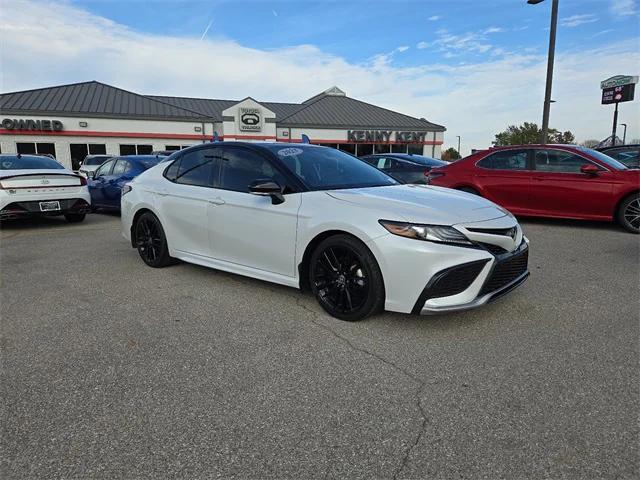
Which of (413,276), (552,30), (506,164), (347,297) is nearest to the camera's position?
(413,276)

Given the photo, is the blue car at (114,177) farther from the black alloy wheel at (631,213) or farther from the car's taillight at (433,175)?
the black alloy wheel at (631,213)

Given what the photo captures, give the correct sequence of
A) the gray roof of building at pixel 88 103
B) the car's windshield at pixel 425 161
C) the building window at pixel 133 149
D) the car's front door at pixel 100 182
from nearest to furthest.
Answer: the car's front door at pixel 100 182 → the car's windshield at pixel 425 161 → the gray roof of building at pixel 88 103 → the building window at pixel 133 149

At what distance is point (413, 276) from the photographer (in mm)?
3197

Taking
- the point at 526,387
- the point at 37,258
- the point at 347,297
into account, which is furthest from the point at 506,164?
the point at 37,258

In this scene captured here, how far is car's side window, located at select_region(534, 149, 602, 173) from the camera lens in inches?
298

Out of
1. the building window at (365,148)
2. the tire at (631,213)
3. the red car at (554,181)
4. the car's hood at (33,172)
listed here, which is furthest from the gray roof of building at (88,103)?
the tire at (631,213)

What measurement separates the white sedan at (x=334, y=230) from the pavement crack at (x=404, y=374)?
0.58 feet

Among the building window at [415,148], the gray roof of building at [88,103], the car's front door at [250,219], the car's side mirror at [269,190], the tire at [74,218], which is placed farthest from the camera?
the building window at [415,148]

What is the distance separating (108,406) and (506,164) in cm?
777

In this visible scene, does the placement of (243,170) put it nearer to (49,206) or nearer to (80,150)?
(49,206)

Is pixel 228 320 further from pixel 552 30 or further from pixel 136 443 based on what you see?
pixel 552 30

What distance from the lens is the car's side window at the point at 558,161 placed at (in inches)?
298

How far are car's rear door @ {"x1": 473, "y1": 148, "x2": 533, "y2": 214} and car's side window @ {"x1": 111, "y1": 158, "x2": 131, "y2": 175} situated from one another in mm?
7295

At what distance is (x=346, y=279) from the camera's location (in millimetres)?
3576
